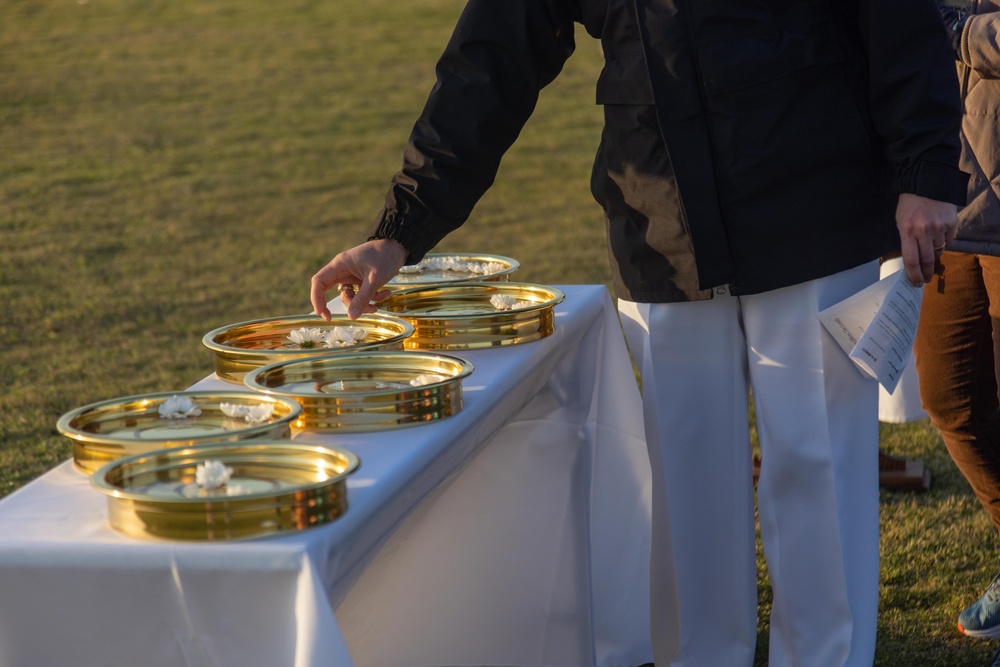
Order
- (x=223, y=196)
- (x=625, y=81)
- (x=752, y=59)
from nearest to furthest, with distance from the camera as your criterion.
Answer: (x=752, y=59) → (x=625, y=81) → (x=223, y=196)

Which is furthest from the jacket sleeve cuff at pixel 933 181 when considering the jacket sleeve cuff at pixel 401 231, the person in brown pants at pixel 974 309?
the jacket sleeve cuff at pixel 401 231

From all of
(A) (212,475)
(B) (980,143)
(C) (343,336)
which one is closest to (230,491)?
(A) (212,475)

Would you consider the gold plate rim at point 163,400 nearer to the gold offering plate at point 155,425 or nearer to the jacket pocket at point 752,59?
the gold offering plate at point 155,425

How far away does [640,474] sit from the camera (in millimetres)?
2533

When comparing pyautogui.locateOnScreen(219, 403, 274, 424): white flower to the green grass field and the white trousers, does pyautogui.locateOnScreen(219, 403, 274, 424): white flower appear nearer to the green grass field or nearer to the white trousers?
the white trousers

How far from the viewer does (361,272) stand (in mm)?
1924

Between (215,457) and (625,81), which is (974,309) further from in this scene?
(215,457)

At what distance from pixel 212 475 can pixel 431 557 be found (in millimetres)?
1276

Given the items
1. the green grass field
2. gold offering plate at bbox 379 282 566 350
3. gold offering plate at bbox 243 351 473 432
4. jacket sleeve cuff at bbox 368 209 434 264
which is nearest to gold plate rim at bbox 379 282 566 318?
gold offering plate at bbox 379 282 566 350

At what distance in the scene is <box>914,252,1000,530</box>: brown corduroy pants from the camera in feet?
8.11

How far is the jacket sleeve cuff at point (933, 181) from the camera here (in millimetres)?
1792

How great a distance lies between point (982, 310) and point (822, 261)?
2.64 ft

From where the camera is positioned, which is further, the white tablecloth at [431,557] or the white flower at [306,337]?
the white flower at [306,337]

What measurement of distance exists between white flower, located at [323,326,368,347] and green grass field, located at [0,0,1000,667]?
142 cm
